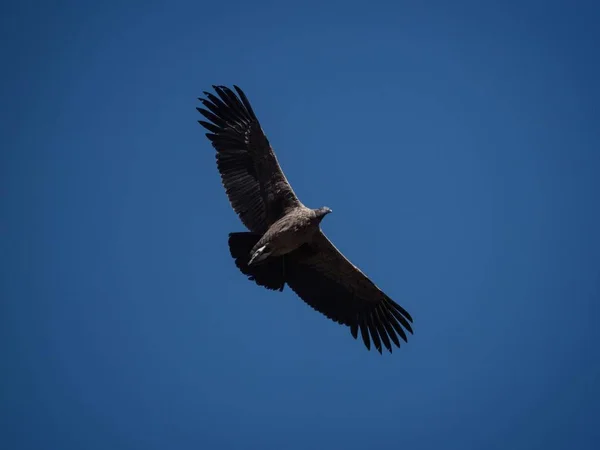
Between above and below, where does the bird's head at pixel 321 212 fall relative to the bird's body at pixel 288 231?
above

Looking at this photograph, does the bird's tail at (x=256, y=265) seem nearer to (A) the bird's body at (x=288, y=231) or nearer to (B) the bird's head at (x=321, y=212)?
(A) the bird's body at (x=288, y=231)

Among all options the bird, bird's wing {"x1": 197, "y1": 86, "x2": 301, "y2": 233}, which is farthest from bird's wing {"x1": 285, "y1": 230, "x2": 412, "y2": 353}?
bird's wing {"x1": 197, "y1": 86, "x2": 301, "y2": 233}

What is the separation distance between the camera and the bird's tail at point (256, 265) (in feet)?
47.1

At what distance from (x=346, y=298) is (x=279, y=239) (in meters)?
2.22

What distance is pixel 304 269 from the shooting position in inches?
598

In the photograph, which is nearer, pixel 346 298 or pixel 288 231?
pixel 288 231

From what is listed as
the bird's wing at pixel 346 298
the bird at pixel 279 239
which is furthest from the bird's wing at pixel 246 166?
the bird's wing at pixel 346 298

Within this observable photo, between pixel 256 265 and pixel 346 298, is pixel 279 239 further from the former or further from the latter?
pixel 346 298

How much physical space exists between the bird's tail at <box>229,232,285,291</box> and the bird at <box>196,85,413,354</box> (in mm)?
19

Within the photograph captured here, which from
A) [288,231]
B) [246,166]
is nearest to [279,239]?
[288,231]

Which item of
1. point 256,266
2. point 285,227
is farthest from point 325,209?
point 256,266

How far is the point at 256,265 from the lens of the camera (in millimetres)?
14562

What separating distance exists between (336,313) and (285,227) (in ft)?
7.86

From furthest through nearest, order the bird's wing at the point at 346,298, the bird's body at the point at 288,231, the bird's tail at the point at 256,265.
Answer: the bird's wing at the point at 346,298 → the bird's tail at the point at 256,265 → the bird's body at the point at 288,231
